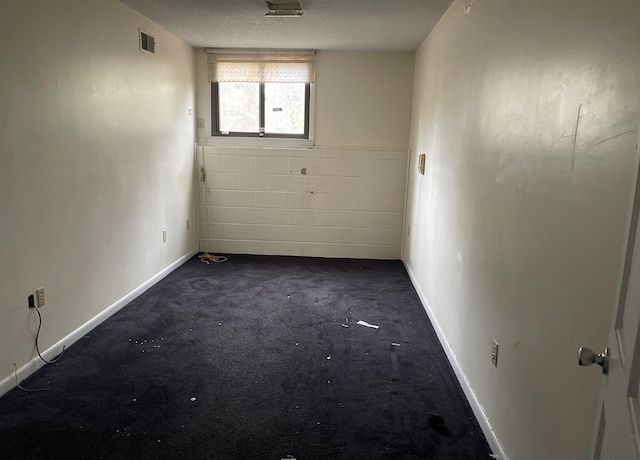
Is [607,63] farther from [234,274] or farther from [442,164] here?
[234,274]

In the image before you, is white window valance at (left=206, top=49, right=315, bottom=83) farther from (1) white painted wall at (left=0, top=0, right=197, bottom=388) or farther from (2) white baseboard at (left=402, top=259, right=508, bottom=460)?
(2) white baseboard at (left=402, top=259, right=508, bottom=460)

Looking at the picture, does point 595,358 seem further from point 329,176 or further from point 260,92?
point 260,92

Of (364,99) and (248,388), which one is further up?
(364,99)

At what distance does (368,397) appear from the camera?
99.3 inches

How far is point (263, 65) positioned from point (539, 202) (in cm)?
424

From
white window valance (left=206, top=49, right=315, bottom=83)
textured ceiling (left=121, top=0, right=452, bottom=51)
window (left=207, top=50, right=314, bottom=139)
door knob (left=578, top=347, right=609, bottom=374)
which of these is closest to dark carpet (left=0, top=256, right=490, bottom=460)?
door knob (left=578, top=347, right=609, bottom=374)

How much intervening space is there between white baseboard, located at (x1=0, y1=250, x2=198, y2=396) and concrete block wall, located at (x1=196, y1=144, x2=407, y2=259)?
1.18 meters

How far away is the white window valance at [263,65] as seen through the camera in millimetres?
5203

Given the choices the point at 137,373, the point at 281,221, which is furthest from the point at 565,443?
the point at 281,221

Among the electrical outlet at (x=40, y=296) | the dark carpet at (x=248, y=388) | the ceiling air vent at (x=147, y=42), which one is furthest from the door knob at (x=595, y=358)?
the ceiling air vent at (x=147, y=42)

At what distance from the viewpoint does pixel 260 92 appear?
5398 mm

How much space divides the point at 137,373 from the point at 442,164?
8.37 ft

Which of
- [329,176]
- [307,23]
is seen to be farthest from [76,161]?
[329,176]

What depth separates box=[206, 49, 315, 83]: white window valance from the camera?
5.20 metres
